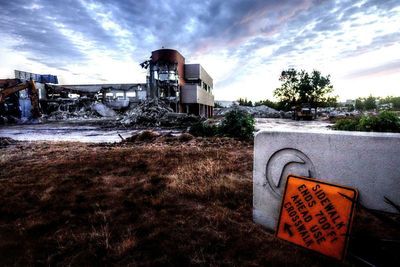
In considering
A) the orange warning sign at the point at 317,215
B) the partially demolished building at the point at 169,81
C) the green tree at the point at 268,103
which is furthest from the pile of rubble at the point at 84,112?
the green tree at the point at 268,103

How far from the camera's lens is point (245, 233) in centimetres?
323

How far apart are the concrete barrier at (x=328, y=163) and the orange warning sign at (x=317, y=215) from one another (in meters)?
0.32

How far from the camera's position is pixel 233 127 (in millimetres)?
13734

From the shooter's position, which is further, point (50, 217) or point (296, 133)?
point (50, 217)

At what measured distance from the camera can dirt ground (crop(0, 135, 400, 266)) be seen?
2.73m

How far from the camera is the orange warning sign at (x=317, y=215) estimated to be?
257cm

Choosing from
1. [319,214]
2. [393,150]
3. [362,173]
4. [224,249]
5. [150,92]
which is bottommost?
[224,249]

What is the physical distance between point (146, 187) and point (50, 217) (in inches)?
66.5

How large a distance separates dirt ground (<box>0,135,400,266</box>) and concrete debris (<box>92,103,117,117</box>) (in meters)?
39.5

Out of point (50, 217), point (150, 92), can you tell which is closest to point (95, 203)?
point (50, 217)

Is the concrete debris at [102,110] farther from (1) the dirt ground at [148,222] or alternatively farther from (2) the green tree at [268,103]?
(2) the green tree at [268,103]

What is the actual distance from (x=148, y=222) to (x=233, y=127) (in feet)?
34.6

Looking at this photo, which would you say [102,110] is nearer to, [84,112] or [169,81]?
[84,112]

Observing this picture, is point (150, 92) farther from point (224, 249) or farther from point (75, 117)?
point (224, 249)
